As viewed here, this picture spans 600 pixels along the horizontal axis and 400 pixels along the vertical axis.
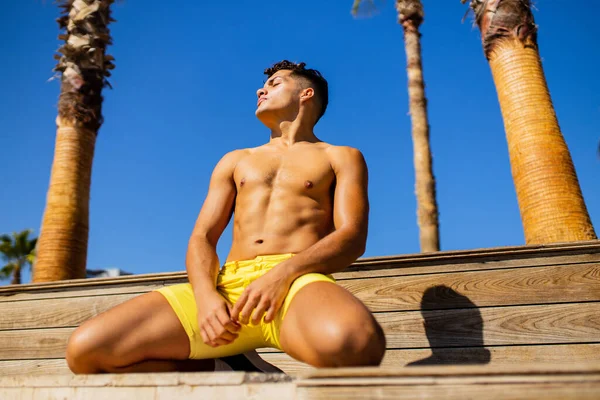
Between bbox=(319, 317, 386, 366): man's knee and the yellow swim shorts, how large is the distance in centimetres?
33

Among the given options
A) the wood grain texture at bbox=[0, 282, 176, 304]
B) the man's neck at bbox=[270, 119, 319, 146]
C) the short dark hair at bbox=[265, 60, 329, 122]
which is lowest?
the wood grain texture at bbox=[0, 282, 176, 304]

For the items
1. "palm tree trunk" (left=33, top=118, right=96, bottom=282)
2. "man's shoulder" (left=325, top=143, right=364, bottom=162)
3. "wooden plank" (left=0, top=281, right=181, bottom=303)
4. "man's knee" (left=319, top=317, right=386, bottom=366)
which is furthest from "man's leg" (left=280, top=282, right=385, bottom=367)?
"palm tree trunk" (left=33, top=118, right=96, bottom=282)

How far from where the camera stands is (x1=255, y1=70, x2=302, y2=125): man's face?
2.85 metres

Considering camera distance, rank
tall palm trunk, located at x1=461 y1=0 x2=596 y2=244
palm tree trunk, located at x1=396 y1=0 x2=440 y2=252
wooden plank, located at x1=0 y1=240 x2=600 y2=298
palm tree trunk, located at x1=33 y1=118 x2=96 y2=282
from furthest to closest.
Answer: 1. palm tree trunk, located at x1=396 y1=0 x2=440 y2=252
2. palm tree trunk, located at x1=33 y1=118 x2=96 y2=282
3. tall palm trunk, located at x1=461 y1=0 x2=596 y2=244
4. wooden plank, located at x1=0 y1=240 x2=600 y2=298

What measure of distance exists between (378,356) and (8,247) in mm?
Answer: 32476

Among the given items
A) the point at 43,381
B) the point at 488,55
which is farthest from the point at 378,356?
the point at 488,55

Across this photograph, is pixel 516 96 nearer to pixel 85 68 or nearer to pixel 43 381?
pixel 43 381

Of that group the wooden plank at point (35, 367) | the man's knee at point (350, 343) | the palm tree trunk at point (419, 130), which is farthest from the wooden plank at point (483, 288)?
the palm tree trunk at point (419, 130)

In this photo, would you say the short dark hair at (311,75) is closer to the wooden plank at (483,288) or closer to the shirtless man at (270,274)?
the shirtless man at (270,274)

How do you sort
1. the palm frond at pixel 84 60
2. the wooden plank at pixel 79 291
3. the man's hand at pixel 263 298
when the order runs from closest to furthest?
the man's hand at pixel 263 298 → the wooden plank at pixel 79 291 → the palm frond at pixel 84 60

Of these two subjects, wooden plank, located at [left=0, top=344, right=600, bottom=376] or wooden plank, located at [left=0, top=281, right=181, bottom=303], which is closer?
wooden plank, located at [left=0, top=344, right=600, bottom=376]

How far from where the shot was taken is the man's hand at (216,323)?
1.98 m

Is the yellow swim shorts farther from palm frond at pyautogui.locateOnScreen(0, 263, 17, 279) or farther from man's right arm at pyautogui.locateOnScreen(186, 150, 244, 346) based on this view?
palm frond at pyautogui.locateOnScreen(0, 263, 17, 279)

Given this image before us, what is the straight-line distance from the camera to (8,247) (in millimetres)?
29000
